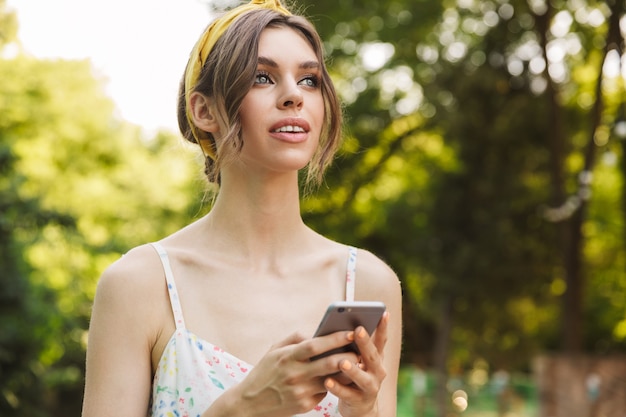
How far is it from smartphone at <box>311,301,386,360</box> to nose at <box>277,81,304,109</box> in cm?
62

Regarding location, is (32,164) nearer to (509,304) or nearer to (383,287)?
(509,304)

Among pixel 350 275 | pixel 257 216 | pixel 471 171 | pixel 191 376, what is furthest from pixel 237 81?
pixel 471 171

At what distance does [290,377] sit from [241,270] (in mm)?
532

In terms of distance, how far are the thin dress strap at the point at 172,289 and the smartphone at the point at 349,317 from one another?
1.51ft

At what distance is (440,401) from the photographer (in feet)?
74.3

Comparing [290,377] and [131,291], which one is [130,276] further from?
[290,377]

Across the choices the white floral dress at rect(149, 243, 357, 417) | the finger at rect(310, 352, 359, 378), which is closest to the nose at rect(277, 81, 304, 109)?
the white floral dress at rect(149, 243, 357, 417)

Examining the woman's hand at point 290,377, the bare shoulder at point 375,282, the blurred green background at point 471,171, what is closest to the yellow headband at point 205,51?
the bare shoulder at point 375,282

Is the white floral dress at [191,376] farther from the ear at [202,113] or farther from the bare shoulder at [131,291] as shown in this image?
the ear at [202,113]

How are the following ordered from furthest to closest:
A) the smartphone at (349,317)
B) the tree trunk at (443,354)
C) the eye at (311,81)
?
the tree trunk at (443,354) < the eye at (311,81) < the smartphone at (349,317)

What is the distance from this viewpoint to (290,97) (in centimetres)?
235

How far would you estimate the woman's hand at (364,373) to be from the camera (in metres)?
1.95

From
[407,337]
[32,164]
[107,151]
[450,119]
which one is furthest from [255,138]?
[107,151]

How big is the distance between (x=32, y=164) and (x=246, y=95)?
30.7m
